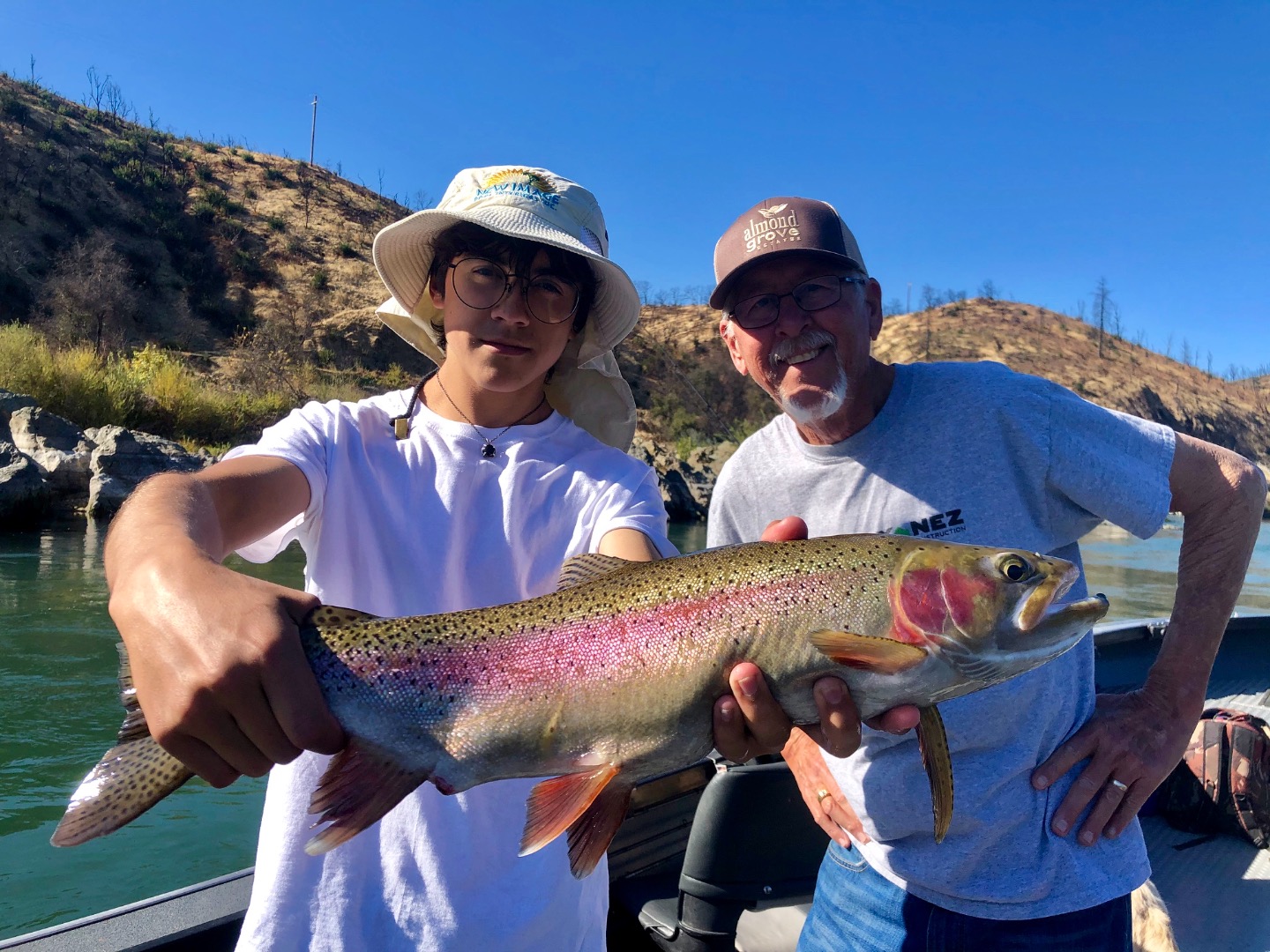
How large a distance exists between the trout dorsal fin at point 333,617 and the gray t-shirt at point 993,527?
1.69 metres

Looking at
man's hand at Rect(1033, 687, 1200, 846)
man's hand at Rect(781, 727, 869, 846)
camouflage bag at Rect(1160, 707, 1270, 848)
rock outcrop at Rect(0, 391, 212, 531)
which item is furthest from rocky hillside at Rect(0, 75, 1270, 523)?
man's hand at Rect(1033, 687, 1200, 846)

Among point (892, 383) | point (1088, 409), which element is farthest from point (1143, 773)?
point (892, 383)

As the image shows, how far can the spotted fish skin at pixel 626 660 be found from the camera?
188cm

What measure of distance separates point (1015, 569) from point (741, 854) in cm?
209

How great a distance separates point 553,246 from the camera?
250 cm

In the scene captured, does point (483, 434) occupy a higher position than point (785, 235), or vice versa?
point (785, 235)

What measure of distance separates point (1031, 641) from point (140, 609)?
79.9 inches

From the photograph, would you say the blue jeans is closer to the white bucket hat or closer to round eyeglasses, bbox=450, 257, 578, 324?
the white bucket hat

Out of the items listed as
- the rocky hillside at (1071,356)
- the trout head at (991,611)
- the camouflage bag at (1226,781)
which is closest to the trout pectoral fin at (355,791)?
the trout head at (991,611)

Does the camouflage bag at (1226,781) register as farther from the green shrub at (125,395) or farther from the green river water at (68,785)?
the green shrub at (125,395)

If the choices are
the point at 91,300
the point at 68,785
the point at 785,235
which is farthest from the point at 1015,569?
the point at 91,300

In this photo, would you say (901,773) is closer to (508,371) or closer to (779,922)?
(779,922)

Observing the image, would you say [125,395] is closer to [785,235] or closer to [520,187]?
[520,187]

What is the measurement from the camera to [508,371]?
2441 millimetres
